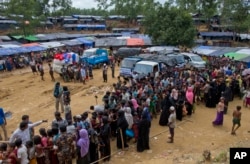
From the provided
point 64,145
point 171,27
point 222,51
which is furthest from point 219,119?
point 171,27

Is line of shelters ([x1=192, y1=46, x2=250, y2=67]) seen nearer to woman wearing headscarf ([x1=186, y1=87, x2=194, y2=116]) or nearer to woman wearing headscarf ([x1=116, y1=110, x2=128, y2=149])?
woman wearing headscarf ([x1=186, y1=87, x2=194, y2=116])

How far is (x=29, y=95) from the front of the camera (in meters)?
18.0

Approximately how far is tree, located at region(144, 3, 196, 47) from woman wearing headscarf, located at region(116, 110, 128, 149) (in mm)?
23914

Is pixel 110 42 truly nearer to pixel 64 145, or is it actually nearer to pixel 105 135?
pixel 105 135

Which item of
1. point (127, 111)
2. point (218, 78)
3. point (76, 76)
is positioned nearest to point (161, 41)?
point (76, 76)

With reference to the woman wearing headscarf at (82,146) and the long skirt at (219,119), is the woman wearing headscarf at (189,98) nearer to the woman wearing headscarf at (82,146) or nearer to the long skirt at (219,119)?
the long skirt at (219,119)

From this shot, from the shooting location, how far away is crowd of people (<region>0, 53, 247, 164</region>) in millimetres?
7219

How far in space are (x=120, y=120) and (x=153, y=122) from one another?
143 inches

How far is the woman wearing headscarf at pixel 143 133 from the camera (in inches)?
373

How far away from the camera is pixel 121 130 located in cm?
947

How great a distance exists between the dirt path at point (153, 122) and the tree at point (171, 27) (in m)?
12.7

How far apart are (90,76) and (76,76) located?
157cm

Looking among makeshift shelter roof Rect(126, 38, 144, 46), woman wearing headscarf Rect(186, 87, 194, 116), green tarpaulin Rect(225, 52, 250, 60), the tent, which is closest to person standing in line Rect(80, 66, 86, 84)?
woman wearing headscarf Rect(186, 87, 194, 116)

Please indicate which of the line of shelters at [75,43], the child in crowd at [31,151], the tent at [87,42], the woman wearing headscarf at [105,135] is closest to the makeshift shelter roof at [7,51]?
the line of shelters at [75,43]
